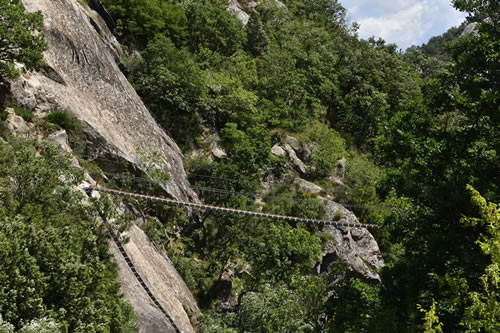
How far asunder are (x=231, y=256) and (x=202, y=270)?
2.35m

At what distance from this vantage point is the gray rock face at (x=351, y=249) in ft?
83.3

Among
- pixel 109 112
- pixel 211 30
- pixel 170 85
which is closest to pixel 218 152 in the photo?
pixel 170 85

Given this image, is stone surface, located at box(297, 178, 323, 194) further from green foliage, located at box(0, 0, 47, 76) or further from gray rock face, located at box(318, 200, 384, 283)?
green foliage, located at box(0, 0, 47, 76)

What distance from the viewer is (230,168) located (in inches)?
1011

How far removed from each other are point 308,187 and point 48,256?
2407 centimetres

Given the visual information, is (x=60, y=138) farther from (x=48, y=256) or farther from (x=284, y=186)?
(x=284, y=186)

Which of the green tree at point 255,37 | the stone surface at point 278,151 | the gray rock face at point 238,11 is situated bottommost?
the stone surface at point 278,151

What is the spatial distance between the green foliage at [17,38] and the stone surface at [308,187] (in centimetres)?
1991

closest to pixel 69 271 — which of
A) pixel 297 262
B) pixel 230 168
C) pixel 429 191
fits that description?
pixel 429 191

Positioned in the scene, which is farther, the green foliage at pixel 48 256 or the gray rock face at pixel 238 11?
the gray rock face at pixel 238 11

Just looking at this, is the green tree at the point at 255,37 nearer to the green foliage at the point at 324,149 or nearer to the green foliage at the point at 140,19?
the green foliage at the point at 324,149

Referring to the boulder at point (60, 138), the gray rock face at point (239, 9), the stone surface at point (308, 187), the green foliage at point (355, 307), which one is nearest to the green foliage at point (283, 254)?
A: the stone surface at point (308, 187)

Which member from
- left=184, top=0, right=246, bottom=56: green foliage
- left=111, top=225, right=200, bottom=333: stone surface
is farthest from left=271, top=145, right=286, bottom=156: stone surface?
left=111, top=225, right=200, bottom=333: stone surface

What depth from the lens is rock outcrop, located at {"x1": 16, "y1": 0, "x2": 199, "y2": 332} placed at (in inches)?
572
